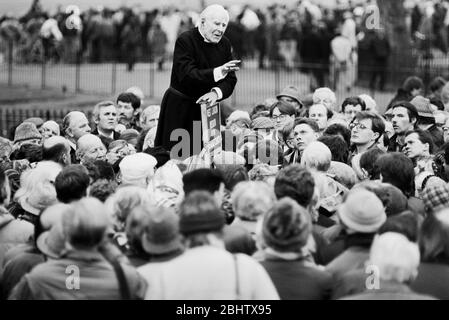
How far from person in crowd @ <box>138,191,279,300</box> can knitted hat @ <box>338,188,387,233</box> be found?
95 centimetres

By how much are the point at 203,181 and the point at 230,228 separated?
75cm

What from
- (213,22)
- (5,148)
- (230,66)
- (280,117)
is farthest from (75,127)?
(230,66)

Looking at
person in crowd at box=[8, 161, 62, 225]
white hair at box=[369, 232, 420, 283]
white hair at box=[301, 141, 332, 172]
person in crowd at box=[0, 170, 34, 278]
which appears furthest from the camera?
white hair at box=[301, 141, 332, 172]

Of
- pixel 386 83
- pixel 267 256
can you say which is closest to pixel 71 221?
pixel 267 256

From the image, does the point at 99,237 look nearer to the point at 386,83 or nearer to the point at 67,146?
the point at 67,146

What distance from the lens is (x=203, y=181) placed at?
8781 mm

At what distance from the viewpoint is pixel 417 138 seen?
1154cm

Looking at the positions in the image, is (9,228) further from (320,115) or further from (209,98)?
(320,115)

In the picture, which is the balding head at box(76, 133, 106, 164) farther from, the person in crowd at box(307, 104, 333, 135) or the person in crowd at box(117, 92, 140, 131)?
the person in crowd at box(117, 92, 140, 131)

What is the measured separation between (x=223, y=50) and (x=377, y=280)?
5457mm

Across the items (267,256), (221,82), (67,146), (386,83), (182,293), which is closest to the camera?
(182,293)

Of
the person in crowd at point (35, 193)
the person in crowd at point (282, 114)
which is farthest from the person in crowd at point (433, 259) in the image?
the person in crowd at point (282, 114)

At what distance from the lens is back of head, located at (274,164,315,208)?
8578mm

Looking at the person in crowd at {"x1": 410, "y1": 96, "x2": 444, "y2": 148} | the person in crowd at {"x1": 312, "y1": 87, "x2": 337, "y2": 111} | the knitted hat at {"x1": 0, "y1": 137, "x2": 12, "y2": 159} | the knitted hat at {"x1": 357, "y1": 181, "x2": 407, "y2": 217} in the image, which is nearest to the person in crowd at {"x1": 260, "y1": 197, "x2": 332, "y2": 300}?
the knitted hat at {"x1": 357, "y1": 181, "x2": 407, "y2": 217}
